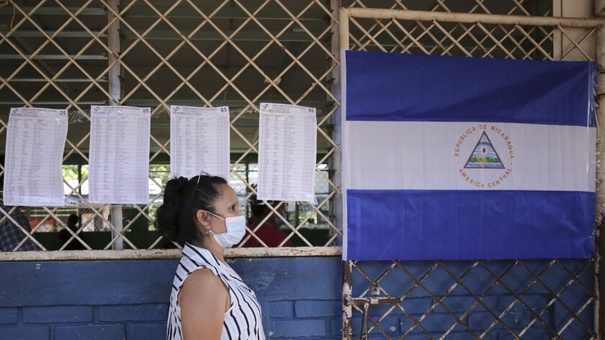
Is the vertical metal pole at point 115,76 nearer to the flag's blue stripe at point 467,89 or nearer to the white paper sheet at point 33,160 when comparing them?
the white paper sheet at point 33,160

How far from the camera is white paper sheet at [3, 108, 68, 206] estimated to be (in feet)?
8.65

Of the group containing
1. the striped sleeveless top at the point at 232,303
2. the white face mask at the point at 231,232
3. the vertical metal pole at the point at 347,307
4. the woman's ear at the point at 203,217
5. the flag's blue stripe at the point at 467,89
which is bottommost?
the vertical metal pole at the point at 347,307

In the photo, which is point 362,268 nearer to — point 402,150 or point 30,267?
point 402,150

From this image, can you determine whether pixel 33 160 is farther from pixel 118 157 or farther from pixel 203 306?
pixel 203 306

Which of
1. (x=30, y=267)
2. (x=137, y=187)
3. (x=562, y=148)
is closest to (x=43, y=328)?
(x=30, y=267)

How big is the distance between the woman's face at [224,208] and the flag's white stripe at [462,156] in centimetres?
88

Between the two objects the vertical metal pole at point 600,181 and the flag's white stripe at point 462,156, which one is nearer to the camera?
the flag's white stripe at point 462,156

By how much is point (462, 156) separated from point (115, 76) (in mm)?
1738

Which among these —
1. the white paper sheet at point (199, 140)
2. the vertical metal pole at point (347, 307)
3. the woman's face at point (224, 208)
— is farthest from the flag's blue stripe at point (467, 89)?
the woman's face at point (224, 208)

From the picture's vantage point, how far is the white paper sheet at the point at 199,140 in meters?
2.69

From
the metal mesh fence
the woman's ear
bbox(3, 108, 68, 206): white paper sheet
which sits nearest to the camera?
the woman's ear

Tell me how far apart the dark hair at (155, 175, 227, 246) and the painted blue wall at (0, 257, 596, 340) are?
2.89ft

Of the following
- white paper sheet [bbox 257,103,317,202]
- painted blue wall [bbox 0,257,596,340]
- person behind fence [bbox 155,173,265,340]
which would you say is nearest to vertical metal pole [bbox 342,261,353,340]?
painted blue wall [bbox 0,257,596,340]

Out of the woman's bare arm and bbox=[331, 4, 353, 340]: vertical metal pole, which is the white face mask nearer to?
the woman's bare arm
